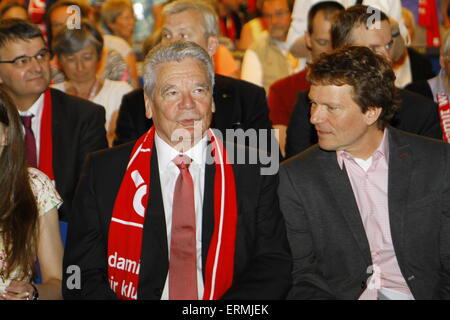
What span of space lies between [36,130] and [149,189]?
1.49 metres

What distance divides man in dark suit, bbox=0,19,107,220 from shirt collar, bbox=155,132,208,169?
1116 mm

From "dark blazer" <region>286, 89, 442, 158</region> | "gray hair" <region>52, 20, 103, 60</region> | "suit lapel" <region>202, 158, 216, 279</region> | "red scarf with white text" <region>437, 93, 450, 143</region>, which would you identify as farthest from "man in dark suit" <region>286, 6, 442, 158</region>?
"gray hair" <region>52, 20, 103, 60</region>

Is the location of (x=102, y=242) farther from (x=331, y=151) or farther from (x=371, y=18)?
(x=371, y=18)

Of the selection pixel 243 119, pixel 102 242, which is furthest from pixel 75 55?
pixel 102 242

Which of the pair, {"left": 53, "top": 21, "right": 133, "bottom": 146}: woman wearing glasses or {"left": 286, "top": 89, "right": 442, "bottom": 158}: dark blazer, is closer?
{"left": 286, "top": 89, "right": 442, "bottom": 158}: dark blazer

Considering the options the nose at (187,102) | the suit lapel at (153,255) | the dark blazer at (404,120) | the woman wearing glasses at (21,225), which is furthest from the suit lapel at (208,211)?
the dark blazer at (404,120)

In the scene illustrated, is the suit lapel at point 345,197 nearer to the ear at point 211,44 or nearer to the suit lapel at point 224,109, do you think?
the suit lapel at point 224,109

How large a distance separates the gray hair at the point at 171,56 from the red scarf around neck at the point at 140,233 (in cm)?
38

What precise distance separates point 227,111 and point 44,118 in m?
1.09

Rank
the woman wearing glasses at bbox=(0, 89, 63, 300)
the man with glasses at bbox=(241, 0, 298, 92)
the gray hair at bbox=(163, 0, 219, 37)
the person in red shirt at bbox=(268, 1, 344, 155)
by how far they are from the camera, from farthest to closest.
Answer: the man with glasses at bbox=(241, 0, 298, 92)
the person in red shirt at bbox=(268, 1, 344, 155)
the gray hair at bbox=(163, 0, 219, 37)
the woman wearing glasses at bbox=(0, 89, 63, 300)

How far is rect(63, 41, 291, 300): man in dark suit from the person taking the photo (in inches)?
125

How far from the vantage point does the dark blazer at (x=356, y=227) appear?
3346 mm

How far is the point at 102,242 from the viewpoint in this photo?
3.28 metres

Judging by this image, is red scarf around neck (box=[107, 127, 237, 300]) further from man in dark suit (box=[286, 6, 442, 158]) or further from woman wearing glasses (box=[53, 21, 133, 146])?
woman wearing glasses (box=[53, 21, 133, 146])
